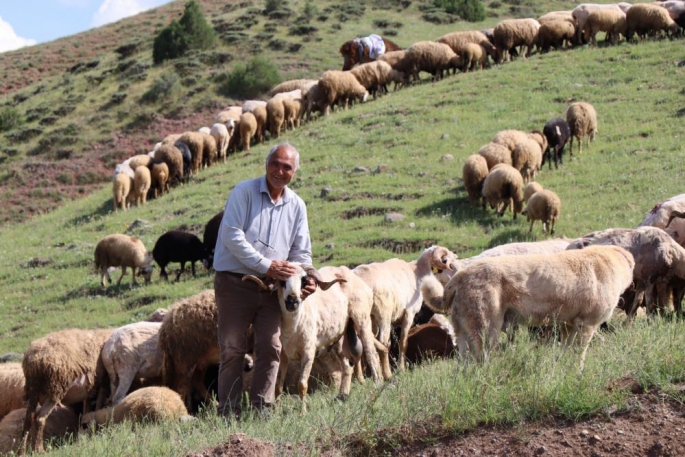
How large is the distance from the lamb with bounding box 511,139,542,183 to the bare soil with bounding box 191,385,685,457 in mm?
13002

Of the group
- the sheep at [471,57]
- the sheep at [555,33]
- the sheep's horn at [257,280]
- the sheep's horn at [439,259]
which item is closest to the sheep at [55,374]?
the sheep's horn at [257,280]

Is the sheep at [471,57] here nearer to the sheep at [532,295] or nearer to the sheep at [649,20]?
the sheep at [649,20]

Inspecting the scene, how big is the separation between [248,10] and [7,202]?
81.1ft

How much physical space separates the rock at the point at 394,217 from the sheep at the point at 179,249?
3865 millimetres

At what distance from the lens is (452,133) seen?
22922 millimetres

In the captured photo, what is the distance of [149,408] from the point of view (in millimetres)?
8008

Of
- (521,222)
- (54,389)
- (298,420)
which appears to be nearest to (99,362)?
(54,389)

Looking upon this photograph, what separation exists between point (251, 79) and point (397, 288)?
3196 cm

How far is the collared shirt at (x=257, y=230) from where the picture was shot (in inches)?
275

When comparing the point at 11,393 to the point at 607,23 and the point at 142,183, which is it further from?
the point at 607,23

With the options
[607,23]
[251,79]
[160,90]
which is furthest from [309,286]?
[160,90]

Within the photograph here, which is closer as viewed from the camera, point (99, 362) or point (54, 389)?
point (54, 389)

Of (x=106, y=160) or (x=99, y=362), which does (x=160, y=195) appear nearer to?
(x=106, y=160)

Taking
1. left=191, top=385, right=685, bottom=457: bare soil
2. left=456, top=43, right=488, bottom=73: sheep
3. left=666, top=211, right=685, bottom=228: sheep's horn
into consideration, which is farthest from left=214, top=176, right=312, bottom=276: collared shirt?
left=456, top=43, right=488, bottom=73: sheep
